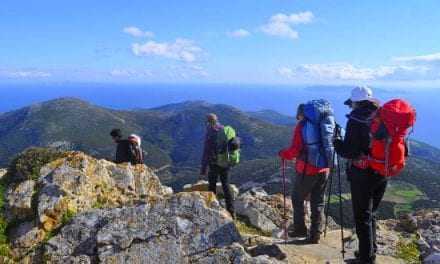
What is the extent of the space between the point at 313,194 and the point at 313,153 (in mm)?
1335

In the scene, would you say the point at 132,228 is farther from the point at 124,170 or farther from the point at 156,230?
the point at 124,170

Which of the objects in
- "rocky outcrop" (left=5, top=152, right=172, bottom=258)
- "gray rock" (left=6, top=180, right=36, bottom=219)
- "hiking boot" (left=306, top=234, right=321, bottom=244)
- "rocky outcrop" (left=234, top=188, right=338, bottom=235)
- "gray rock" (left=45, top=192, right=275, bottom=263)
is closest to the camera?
"gray rock" (left=45, top=192, right=275, bottom=263)

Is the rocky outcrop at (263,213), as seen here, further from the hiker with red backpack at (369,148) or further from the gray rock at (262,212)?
the hiker with red backpack at (369,148)

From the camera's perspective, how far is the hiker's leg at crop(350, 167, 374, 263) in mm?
9633

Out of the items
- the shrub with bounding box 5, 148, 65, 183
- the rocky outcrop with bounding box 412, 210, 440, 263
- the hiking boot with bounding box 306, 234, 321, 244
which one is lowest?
the rocky outcrop with bounding box 412, 210, 440, 263

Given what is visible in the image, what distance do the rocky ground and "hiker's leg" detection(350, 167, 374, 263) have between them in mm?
911

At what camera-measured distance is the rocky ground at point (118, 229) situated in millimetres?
9508

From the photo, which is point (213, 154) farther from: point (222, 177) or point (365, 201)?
point (365, 201)

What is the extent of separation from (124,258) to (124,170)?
5661mm

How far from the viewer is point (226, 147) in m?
16.2

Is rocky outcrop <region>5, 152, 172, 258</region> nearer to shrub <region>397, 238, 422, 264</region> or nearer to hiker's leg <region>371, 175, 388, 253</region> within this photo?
hiker's leg <region>371, 175, 388, 253</region>

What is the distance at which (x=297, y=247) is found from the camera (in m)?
11.5

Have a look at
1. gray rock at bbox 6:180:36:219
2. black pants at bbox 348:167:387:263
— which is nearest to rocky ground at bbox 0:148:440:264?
gray rock at bbox 6:180:36:219

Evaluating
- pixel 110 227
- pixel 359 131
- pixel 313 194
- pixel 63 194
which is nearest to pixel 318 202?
pixel 313 194
